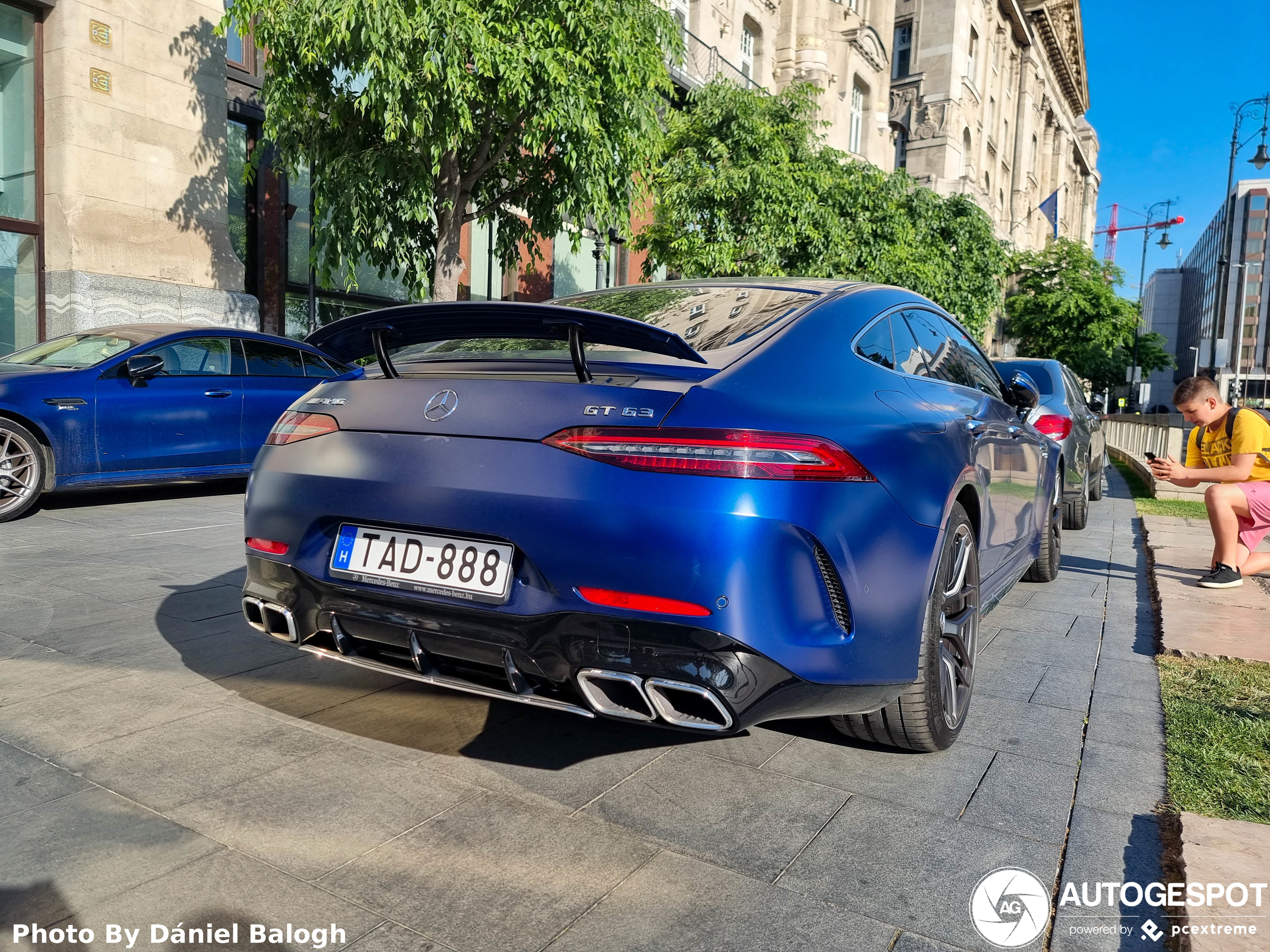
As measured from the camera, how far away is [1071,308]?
4675 centimetres

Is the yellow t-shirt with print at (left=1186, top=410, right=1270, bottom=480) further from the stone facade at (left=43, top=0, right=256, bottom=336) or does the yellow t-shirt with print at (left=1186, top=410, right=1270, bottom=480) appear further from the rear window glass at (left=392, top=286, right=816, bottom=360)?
the stone facade at (left=43, top=0, right=256, bottom=336)

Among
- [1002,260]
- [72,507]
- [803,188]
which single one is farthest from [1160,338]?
[72,507]

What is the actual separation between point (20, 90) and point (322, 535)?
13.6 metres

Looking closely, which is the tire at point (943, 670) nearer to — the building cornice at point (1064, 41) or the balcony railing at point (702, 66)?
the balcony railing at point (702, 66)

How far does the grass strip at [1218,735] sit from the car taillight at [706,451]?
1486 mm

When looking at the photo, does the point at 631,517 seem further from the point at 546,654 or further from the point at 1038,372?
the point at 1038,372

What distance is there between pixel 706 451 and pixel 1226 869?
152 centimetres

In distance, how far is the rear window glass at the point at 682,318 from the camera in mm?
2717

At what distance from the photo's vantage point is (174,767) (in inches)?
108

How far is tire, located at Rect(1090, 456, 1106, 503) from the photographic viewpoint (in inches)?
448

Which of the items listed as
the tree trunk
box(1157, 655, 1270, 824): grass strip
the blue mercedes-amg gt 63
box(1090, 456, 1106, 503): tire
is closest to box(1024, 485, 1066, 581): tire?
box(1157, 655, 1270, 824): grass strip

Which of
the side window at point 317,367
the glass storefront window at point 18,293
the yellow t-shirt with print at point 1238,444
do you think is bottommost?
the yellow t-shirt with print at point 1238,444

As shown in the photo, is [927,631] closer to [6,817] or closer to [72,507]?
[6,817]

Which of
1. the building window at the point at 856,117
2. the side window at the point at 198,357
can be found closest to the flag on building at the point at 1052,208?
the building window at the point at 856,117
